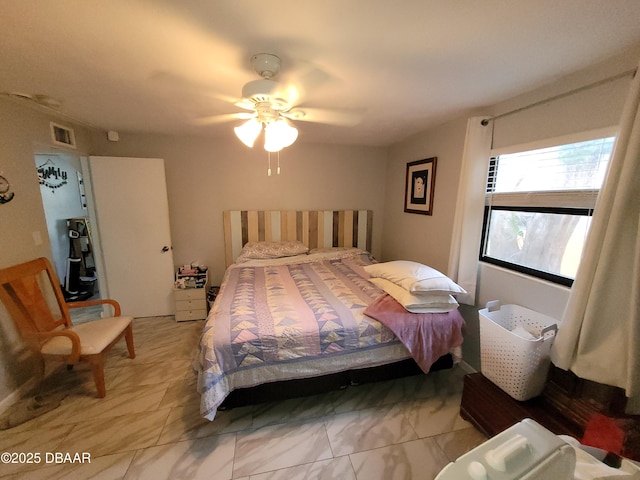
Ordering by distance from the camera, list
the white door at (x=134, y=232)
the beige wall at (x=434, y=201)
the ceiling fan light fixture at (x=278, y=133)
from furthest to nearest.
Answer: the white door at (x=134, y=232)
the beige wall at (x=434, y=201)
the ceiling fan light fixture at (x=278, y=133)

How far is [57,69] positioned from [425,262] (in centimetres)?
339

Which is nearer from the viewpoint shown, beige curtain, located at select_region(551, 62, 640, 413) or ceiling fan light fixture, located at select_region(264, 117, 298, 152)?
beige curtain, located at select_region(551, 62, 640, 413)

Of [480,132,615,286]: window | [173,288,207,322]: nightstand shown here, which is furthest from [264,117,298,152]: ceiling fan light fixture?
[173,288,207,322]: nightstand

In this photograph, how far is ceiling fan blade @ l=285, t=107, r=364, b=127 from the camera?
220 centimetres

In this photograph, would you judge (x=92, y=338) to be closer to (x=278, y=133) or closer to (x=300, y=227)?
(x=278, y=133)

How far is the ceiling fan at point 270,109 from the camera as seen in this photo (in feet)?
4.60

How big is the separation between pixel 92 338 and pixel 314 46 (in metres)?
2.52

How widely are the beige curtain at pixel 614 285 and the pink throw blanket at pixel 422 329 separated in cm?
65

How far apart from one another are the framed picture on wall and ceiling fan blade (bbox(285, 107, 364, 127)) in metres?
0.94

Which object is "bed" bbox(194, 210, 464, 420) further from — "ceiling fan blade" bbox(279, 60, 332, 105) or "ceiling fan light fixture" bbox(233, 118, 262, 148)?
"ceiling fan blade" bbox(279, 60, 332, 105)

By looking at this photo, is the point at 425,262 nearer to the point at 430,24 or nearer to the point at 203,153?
the point at 430,24

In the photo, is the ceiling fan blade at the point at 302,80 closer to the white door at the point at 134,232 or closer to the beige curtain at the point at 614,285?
the beige curtain at the point at 614,285

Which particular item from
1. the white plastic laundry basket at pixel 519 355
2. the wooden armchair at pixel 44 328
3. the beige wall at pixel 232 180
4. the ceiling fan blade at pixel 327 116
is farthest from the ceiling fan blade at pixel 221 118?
the white plastic laundry basket at pixel 519 355

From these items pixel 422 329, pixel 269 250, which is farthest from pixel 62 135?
pixel 422 329
